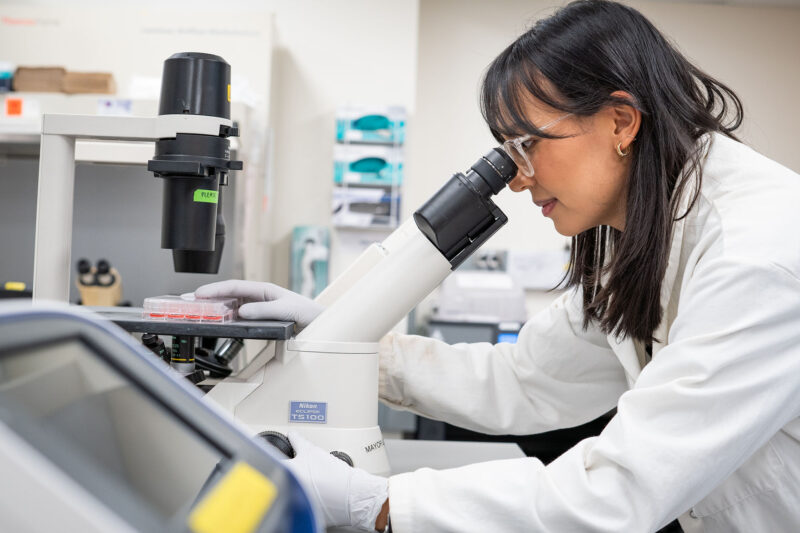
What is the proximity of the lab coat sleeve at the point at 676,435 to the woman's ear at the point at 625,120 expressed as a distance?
0.23 meters

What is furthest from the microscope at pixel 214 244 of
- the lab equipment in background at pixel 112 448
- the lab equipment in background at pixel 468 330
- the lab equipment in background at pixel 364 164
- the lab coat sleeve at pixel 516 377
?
the lab equipment in background at pixel 364 164

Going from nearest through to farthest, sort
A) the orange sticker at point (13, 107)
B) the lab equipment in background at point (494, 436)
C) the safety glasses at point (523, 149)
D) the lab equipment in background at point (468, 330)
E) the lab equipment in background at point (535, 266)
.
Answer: the safety glasses at point (523, 149) → the orange sticker at point (13, 107) → the lab equipment in background at point (494, 436) → the lab equipment in background at point (468, 330) → the lab equipment in background at point (535, 266)

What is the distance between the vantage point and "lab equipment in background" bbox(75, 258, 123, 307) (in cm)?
285

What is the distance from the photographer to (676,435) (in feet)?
2.46

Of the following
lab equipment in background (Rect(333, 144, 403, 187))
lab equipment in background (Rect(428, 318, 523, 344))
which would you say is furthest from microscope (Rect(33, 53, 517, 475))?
lab equipment in background (Rect(333, 144, 403, 187))

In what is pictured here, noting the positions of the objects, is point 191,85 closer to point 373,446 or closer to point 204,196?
point 204,196

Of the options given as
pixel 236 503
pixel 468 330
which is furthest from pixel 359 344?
pixel 468 330

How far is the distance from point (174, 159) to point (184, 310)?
190 mm

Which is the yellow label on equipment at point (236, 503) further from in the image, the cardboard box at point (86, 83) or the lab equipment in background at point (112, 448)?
the cardboard box at point (86, 83)

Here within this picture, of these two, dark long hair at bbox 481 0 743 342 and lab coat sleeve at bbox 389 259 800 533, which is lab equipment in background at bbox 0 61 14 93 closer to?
dark long hair at bbox 481 0 743 342

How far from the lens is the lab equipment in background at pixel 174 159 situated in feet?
3.00

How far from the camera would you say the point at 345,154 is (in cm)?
321

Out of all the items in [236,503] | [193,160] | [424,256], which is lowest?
[236,503]

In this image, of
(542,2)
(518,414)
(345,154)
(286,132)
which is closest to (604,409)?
(518,414)
